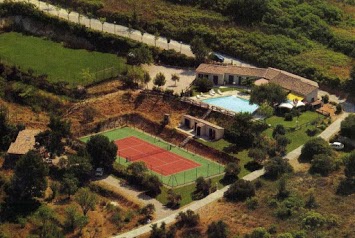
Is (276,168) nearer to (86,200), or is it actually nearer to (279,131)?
(279,131)

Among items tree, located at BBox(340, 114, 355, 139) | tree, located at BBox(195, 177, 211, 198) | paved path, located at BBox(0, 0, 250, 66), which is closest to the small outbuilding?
tree, located at BBox(195, 177, 211, 198)

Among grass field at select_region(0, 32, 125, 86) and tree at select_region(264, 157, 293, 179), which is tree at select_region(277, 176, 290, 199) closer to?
tree at select_region(264, 157, 293, 179)

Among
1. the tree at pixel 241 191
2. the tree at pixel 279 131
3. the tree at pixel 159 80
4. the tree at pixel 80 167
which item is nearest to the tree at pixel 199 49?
the tree at pixel 159 80

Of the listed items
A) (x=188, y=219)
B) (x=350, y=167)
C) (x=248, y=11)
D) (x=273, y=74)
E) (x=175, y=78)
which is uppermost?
(x=248, y=11)

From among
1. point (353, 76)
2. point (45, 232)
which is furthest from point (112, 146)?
point (353, 76)

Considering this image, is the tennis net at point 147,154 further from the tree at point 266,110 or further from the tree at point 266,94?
the tree at point 266,94

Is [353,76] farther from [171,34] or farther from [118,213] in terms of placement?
[118,213]

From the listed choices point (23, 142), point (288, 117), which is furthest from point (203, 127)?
point (23, 142)
